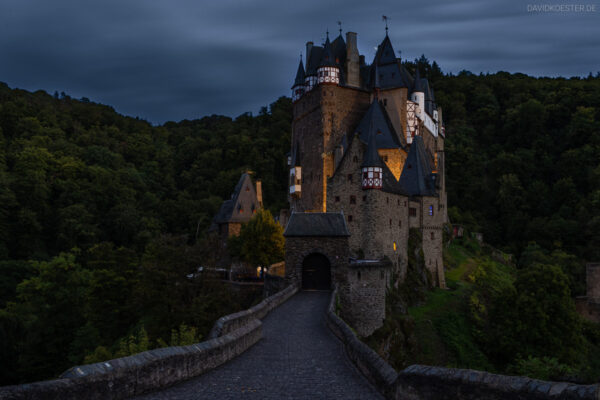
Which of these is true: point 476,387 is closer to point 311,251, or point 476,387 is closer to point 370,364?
point 370,364

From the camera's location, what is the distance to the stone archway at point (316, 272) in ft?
83.0

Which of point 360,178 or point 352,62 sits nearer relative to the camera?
point 360,178

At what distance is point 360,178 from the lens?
35.1 metres

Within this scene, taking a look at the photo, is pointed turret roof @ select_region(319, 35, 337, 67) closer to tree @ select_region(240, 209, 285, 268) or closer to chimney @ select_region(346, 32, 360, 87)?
chimney @ select_region(346, 32, 360, 87)

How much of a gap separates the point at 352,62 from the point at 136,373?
4587 cm

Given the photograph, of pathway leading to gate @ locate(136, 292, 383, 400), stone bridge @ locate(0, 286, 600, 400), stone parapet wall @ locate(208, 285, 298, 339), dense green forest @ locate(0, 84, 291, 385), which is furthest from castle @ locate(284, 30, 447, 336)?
stone bridge @ locate(0, 286, 600, 400)

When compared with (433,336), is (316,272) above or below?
above

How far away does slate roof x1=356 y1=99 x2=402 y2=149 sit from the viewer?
4296 centimetres

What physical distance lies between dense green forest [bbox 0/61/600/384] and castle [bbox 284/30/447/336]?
6728mm

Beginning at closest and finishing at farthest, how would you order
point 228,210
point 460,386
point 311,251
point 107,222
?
point 460,386 → point 311,251 → point 228,210 → point 107,222

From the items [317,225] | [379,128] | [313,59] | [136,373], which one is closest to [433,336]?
[317,225]

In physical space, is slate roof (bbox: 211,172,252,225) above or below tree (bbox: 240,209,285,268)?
above

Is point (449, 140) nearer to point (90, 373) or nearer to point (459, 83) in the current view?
point (459, 83)

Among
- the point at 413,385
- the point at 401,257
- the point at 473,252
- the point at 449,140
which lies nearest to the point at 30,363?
the point at 401,257
